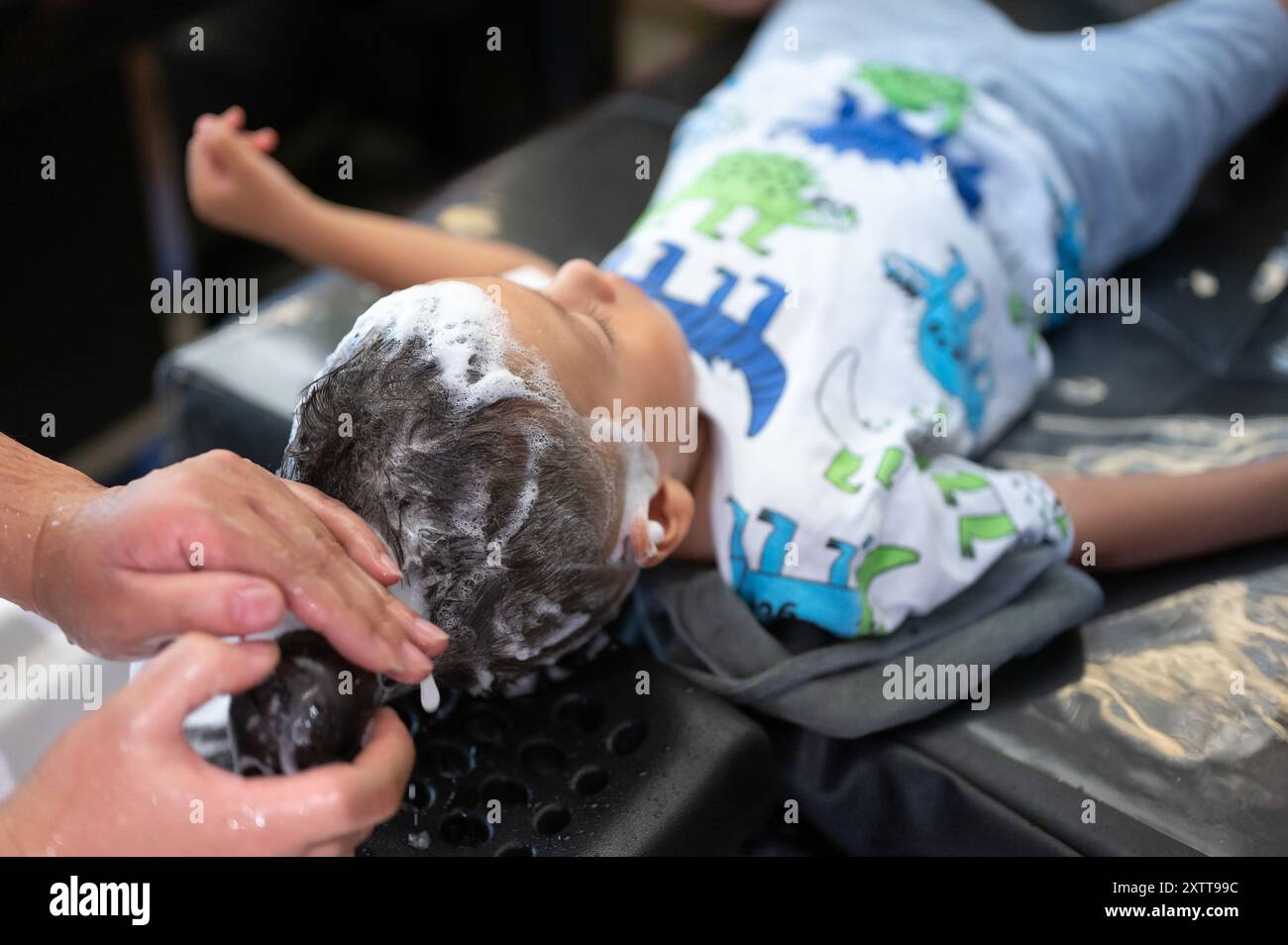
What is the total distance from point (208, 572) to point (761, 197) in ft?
2.43

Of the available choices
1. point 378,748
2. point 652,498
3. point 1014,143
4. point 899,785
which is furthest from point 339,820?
point 1014,143

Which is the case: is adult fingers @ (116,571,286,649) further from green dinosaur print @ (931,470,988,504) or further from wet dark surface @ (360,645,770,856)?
green dinosaur print @ (931,470,988,504)

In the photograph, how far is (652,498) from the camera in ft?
2.68

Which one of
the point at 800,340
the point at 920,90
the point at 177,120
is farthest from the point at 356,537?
the point at 177,120

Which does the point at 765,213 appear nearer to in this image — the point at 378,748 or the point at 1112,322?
the point at 1112,322

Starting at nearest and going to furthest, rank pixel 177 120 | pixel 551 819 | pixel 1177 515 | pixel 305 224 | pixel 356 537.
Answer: pixel 356 537 → pixel 551 819 → pixel 1177 515 → pixel 305 224 → pixel 177 120

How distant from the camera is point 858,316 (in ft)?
3.33

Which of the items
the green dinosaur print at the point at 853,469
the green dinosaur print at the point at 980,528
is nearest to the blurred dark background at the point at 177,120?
the green dinosaur print at the point at 853,469

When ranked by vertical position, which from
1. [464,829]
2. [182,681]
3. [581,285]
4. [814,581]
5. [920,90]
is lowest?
[464,829]

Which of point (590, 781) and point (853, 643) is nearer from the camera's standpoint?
point (590, 781)

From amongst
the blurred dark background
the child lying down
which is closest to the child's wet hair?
the child lying down

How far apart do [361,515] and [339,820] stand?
8.5 inches

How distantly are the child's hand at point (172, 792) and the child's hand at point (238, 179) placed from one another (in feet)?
2.47

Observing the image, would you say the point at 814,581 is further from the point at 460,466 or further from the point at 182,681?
the point at 182,681
